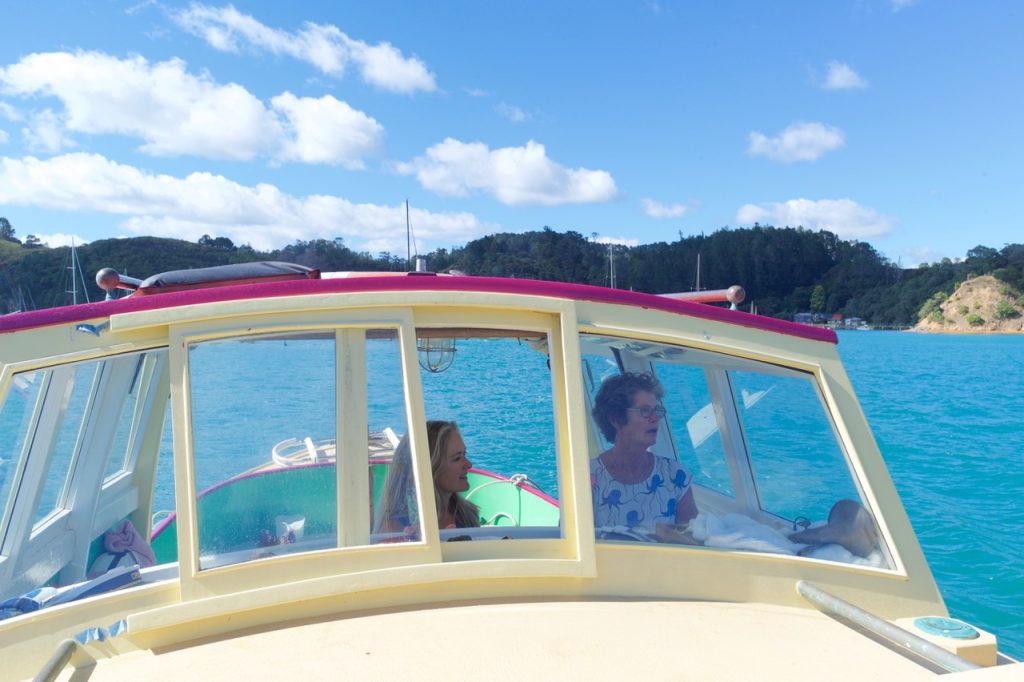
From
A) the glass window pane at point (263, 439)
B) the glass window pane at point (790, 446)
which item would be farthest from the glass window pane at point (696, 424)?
the glass window pane at point (263, 439)

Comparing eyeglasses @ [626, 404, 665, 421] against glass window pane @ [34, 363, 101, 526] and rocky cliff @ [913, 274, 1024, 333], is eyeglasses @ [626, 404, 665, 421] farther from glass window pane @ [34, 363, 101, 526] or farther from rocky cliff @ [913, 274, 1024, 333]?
rocky cliff @ [913, 274, 1024, 333]

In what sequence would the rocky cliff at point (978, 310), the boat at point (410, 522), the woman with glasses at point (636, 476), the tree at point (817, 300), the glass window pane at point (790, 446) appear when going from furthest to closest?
A: the rocky cliff at point (978, 310) < the tree at point (817, 300) < the glass window pane at point (790, 446) < the woman with glasses at point (636, 476) < the boat at point (410, 522)

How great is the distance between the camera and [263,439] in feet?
9.00

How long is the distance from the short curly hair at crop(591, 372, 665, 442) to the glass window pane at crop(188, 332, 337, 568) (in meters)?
1.30

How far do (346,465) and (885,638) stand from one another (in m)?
1.93

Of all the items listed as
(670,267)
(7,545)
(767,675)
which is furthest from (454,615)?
(670,267)

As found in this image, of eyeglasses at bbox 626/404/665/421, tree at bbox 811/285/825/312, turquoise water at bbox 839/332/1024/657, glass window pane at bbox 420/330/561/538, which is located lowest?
turquoise water at bbox 839/332/1024/657

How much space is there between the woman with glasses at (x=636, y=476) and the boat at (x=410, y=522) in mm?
47

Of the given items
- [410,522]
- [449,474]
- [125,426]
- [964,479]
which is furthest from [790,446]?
[964,479]

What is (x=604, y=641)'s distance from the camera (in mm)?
2416

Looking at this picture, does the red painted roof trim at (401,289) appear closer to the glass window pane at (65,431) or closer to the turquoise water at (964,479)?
the glass window pane at (65,431)

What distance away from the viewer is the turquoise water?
9.82 meters

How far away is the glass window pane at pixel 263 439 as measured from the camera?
2.61 metres

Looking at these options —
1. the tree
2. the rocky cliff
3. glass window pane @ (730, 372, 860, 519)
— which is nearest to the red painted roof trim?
glass window pane @ (730, 372, 860, 519)
